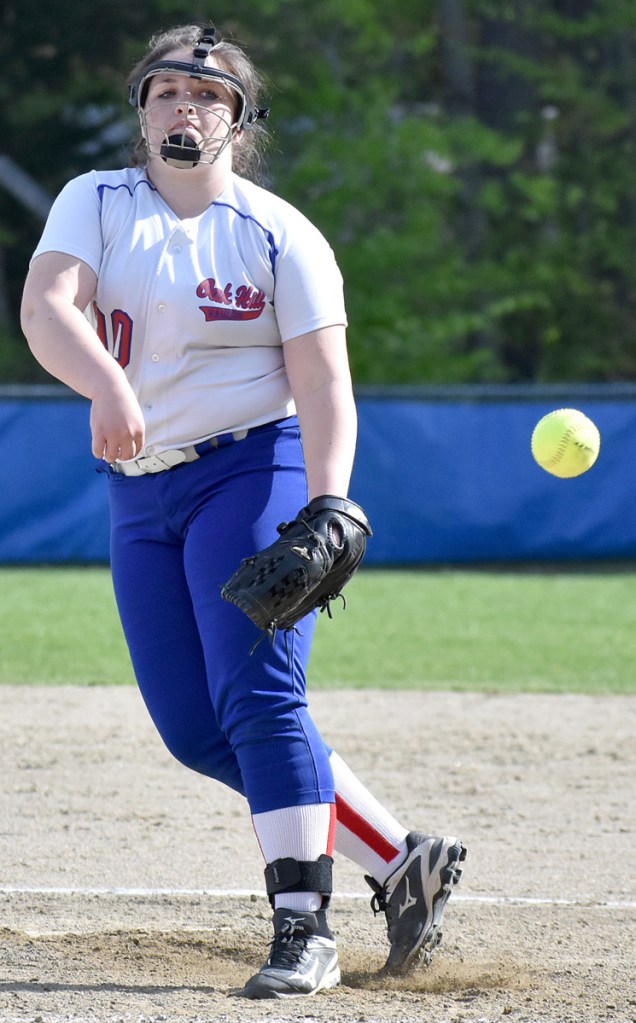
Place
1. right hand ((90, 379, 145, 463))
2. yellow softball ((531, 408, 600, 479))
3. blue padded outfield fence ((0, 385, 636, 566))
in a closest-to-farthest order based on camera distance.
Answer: right hand ((90, 379, 145, 463)), yellow softball ((531, 408, 600, 479)), blue padded outfield fence ((0, 385, 636, 566))

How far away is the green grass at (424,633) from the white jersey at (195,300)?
4.58 meters

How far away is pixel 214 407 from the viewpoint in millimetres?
2912

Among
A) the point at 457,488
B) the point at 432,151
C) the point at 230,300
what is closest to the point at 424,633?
the point at 457,488

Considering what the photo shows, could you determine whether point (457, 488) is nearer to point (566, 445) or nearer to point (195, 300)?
point (566, 445)

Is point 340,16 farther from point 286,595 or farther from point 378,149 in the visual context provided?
point 286,595

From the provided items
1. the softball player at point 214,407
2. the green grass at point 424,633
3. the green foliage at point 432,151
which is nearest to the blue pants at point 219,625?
the softball player at point 214,407

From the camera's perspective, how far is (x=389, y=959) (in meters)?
3.15

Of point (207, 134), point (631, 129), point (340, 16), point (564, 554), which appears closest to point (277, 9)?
point (340, 16)

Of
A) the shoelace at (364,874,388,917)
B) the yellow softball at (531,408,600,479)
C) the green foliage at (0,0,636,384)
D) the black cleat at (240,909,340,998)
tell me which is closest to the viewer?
the black cleat at (240,909,340,998)

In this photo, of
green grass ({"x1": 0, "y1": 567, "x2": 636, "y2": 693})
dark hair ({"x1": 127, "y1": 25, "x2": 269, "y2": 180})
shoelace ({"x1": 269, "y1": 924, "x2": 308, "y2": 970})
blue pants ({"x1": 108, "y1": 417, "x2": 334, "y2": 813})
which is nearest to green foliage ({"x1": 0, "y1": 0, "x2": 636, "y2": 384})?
green grass ({"x1": 0, "y1": 567, "x2": 636, "y2": 693})

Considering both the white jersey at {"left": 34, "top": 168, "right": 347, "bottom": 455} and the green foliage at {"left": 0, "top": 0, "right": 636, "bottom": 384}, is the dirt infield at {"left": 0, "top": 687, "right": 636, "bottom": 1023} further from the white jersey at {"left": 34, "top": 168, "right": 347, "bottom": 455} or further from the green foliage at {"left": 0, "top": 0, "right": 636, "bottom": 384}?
the green foliage at {"left": 0, "top": 0, "right": 636, "bottom": 384}

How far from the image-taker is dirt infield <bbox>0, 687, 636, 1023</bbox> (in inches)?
113

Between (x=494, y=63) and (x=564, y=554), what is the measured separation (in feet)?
35.7

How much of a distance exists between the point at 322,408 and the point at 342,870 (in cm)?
192
